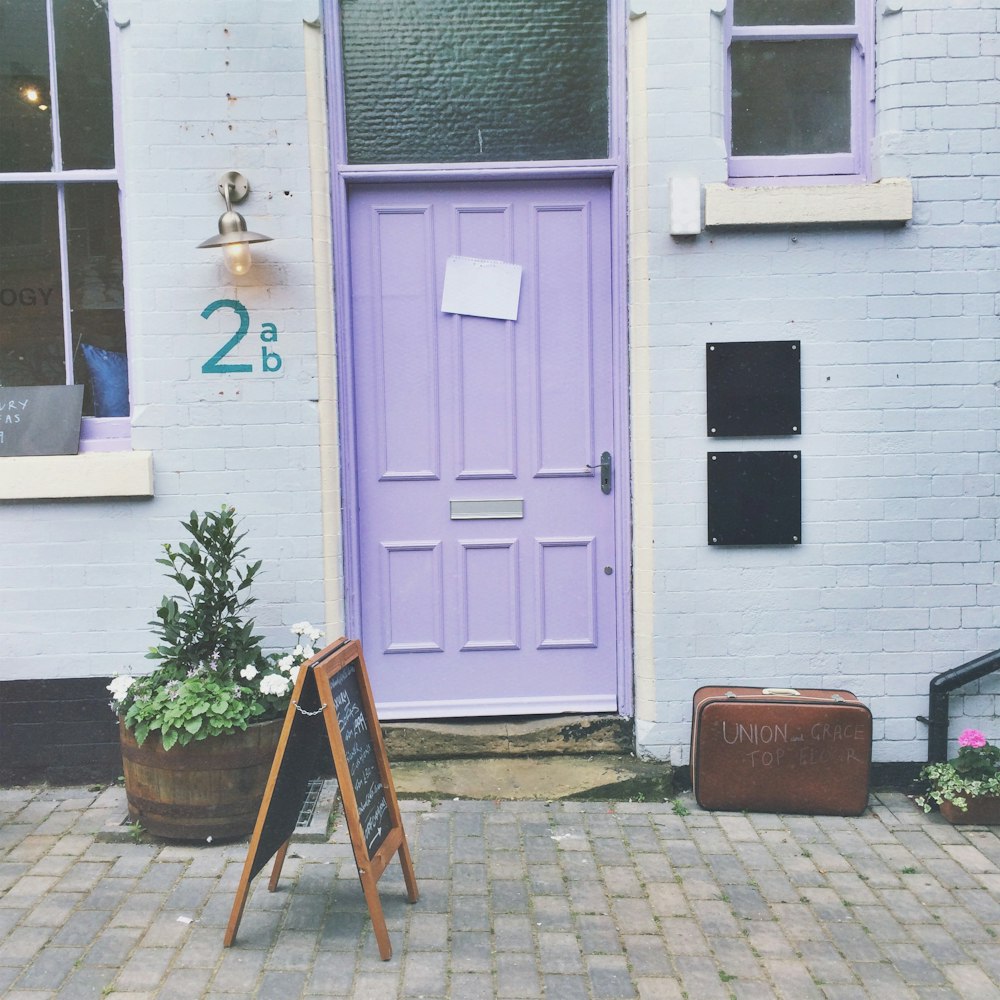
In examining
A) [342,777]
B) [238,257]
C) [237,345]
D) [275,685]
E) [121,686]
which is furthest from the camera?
[237,345]

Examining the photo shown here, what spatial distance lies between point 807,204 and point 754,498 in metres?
1.32

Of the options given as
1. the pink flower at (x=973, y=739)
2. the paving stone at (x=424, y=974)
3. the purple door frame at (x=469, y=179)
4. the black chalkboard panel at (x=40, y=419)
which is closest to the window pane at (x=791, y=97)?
the purple door frame at (x=469, y=179)

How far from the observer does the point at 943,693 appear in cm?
478

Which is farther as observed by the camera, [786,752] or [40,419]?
[40,419]

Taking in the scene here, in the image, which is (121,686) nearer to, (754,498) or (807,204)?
(754,498)

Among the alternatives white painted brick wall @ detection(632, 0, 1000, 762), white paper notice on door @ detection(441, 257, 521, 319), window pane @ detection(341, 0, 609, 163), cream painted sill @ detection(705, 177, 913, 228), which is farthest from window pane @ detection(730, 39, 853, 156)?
white paper notice on door @ detection(441, 257, 521, 319)

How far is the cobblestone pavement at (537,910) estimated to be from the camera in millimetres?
3330

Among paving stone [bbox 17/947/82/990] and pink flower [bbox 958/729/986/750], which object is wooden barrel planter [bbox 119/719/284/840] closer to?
paving stone [bbox 17/947/82/990]

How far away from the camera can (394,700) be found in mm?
5133

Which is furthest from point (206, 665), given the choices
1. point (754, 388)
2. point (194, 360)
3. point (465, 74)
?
point (465, 74)

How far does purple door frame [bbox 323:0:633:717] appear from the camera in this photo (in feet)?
15.9

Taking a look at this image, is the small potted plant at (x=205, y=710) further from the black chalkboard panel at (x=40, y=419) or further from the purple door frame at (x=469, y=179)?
the black chalkboard panel at (x=40, y=419)

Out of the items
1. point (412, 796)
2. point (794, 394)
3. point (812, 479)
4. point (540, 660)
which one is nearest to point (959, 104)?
point (794, 394)

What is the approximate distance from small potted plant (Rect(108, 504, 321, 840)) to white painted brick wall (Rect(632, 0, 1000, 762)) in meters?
1.77
